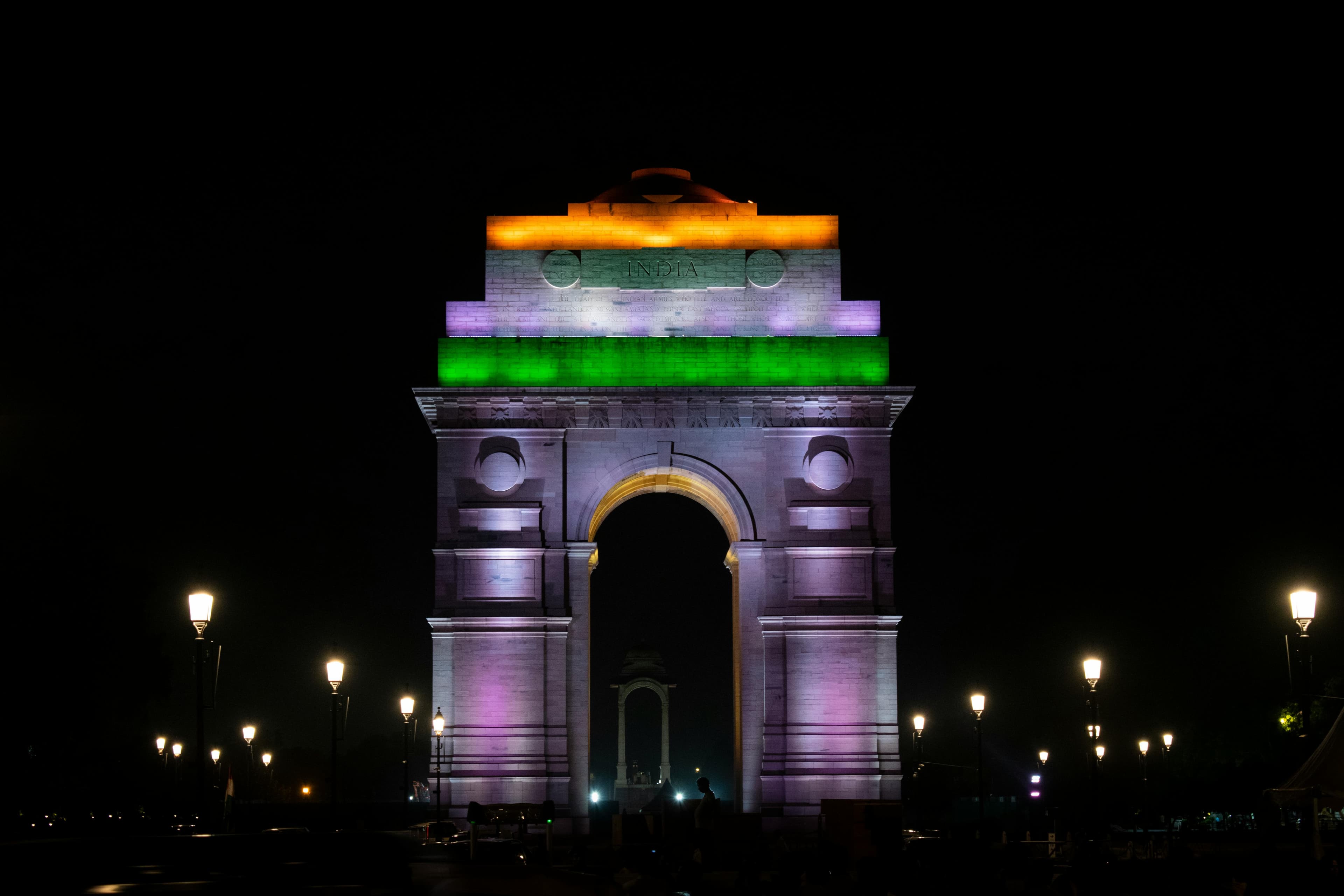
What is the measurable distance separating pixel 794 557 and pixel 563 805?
8.36 metres

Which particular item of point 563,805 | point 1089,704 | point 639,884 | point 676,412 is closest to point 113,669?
point 563,805

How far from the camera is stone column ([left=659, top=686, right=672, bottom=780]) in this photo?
69625mm

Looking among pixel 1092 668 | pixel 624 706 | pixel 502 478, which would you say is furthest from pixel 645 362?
pixel 624 706

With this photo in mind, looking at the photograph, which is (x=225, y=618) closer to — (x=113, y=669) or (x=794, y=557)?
(x=113, y=669)

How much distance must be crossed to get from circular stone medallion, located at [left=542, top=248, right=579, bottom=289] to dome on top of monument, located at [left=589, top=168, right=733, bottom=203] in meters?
2.37

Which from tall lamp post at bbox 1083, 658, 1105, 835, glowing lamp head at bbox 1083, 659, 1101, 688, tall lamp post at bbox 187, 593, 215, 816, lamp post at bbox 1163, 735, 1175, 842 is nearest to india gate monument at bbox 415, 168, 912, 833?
tall lamp post at bbox 1083, 658, 1105, 835

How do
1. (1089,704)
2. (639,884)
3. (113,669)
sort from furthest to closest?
(113,669)
(1089,704)
(639,884)

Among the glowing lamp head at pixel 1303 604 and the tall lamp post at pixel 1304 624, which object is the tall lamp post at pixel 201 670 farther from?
the glowing lamp head at pixel 1303 604

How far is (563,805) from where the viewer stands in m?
44.0

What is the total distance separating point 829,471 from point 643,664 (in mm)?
27567

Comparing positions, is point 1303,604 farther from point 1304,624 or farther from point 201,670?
point 201,670

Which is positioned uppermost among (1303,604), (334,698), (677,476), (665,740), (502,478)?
(677,476)

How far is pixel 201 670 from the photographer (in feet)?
91.0

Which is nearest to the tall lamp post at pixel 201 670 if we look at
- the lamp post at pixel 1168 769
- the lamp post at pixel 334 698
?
the lamp post at pixel 334 698
